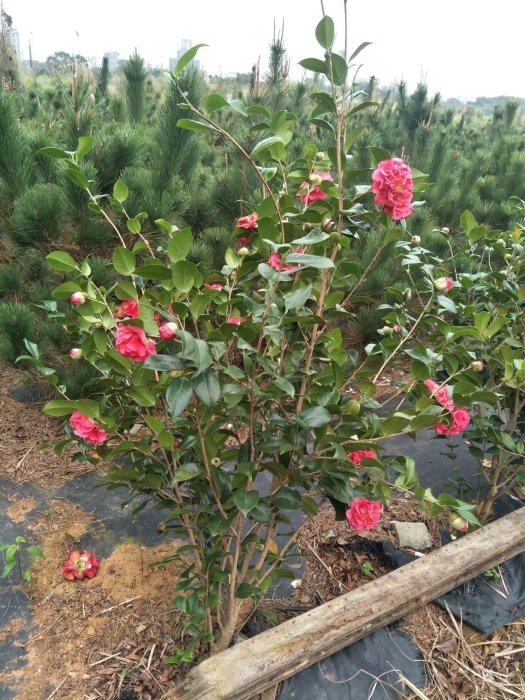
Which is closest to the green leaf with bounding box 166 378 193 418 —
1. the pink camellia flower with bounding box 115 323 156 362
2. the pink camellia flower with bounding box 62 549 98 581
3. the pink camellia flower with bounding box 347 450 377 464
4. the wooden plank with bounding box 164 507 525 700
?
the pink camellia flower with bounding box 115 323 156 362

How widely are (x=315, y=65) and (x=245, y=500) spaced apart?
0.80 m

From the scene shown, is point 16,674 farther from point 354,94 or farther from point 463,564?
point 354,94

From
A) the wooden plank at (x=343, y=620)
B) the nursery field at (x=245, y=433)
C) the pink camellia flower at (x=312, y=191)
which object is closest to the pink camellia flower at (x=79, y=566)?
the nursery field at (x=245, y=433)

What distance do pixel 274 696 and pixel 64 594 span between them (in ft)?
2.17

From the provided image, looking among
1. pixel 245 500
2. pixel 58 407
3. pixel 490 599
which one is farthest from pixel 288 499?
pixel 490 599

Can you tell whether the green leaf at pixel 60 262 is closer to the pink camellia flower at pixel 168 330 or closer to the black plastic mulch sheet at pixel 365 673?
the pink camellia flower at pixel 168 330

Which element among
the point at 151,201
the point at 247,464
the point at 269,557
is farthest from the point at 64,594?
the point at 151,201

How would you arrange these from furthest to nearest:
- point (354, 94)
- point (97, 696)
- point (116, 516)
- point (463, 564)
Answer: point (116, 516) < point (463, 564) < point (97, 696) < point (354, 94)

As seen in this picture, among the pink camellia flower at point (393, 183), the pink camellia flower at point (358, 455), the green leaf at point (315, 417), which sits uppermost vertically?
the pink camellia flower at point (393, 183)

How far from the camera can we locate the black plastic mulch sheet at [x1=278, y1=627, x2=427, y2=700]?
125 centimetres

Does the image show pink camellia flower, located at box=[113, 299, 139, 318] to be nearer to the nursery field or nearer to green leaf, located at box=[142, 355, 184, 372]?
the nursery field

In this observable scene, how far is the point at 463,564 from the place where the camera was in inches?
54.6

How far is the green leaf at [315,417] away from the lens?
0.85 metres

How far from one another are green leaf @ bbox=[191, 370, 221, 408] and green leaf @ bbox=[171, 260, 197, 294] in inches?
5.4
